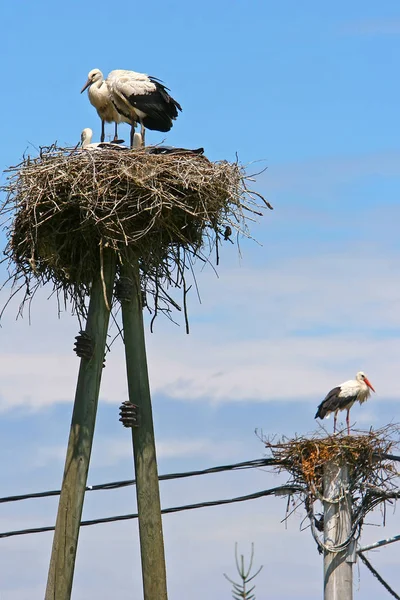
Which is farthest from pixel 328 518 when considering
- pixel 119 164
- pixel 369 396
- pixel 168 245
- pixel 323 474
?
pixel 369 396

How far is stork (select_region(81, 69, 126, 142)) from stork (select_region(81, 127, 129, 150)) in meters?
0.81

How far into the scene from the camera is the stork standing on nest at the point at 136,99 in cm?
1084

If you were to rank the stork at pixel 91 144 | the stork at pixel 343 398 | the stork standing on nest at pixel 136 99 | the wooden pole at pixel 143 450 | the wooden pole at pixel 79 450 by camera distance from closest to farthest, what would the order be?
the wooden pole at pixel 79 450, the wooden pole at pixel 143 450, the stork at pixel 91 144, the stork standing on nest at pixel 136 99, the stork at pixel 343 398

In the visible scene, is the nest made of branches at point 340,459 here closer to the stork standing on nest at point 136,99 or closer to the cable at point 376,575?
the cable at point 376,575

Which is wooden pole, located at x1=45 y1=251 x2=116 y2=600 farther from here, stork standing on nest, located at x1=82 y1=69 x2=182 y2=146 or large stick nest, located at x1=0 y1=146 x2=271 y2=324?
stork standing on nest, located at x1=82 y1=69 x2=182 y2=146

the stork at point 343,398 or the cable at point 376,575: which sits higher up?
the stork at point 343,398

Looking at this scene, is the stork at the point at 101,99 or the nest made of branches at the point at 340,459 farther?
the stork at the point at 101,99

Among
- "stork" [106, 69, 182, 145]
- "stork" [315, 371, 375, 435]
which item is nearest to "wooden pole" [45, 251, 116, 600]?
"stork" [106, 69, 182, 145]

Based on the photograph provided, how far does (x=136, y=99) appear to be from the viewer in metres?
10.8

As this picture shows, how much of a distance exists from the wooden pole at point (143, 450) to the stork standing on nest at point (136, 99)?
347 centimetres

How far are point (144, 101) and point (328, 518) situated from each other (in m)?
4.93

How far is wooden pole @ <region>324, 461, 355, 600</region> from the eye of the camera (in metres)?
7.11

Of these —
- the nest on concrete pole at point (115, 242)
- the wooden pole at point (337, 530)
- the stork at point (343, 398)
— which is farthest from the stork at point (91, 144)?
the stork at point (343, 398)

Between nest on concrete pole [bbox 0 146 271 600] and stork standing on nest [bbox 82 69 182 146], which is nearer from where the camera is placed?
nest on concrete pole [bbox 0 146 271 600]
